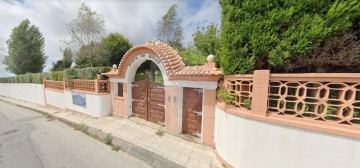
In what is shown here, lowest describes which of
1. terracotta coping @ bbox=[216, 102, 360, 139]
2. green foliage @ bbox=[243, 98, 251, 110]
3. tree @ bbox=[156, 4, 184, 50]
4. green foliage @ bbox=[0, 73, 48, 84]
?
terracotta coping @ bbox=[216, 102, 360, 139]

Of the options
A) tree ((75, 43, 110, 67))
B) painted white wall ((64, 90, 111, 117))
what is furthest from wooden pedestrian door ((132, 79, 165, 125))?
tree ((75, 43, 110, 67))

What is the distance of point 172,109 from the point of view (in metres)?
6.86

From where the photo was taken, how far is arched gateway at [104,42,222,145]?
585cm

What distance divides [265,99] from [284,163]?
139 centimetres

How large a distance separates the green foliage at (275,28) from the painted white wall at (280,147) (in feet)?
4.74

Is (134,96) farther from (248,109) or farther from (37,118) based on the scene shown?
(37,118)

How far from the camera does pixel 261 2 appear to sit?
11.9 feet

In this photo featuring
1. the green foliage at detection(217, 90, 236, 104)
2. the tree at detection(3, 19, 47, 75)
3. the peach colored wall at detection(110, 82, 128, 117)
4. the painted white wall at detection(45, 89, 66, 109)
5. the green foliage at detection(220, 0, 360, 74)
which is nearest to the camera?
the green foliage at detection(220, 0, 360, 74)

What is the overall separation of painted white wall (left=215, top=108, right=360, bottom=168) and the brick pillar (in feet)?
1.01

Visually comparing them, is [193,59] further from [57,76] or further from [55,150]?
[57,76]

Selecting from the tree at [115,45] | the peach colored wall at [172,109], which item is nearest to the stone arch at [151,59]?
the peach colored wall at [172,109]

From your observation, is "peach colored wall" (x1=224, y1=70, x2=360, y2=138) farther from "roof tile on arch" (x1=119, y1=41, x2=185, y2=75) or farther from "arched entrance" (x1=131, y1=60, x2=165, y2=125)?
"arched entrance" (x1=131, y1=60, x2=165, y2=125)

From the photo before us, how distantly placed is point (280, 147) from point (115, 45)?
57.6 feet

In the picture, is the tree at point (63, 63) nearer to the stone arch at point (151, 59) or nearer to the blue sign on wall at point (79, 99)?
the blue sign on wall at point (79, 99)
